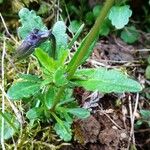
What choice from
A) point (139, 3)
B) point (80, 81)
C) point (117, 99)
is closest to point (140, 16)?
point (139, 3)

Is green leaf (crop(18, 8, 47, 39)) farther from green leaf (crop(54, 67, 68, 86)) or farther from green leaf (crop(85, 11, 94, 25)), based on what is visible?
green leaf (crop(85, 11, 94, 25))

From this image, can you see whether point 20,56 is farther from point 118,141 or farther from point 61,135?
point 118,141

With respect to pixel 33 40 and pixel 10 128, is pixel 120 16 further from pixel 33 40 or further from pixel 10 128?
pixel 10 128

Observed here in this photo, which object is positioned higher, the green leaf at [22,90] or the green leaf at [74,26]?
the green leaf at [22,90]

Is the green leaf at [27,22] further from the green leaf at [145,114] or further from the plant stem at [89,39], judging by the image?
the green leaf at [145,114]

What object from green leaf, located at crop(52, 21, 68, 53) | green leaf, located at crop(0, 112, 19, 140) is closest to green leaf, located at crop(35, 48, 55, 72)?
green leaf, located at crop(52, 21, 68, 53)

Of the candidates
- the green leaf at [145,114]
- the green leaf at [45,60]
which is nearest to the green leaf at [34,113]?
the green leaf at [45,60]
